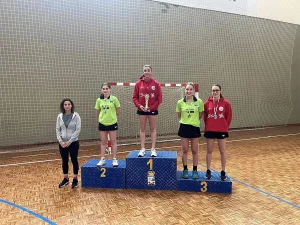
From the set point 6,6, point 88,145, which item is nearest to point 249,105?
point 88,145

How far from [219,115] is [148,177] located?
4.37 feet

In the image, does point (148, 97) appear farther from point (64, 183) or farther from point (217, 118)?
point (64, 183)

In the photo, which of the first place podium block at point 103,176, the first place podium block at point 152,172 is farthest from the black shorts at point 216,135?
the first place podium block at point 103,176

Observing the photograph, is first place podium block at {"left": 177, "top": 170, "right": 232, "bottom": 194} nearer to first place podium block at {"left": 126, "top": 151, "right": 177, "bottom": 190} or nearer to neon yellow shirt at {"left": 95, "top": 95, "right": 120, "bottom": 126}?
first place podium block at {"left": 126, "top": 151, "right": 177, "bottom": 190}

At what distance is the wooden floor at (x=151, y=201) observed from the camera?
2.71 metres

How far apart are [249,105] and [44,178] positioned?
7.53 m

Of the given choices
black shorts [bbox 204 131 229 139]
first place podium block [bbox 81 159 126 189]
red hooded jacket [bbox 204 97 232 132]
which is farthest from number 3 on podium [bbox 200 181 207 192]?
first place podium block [bbox 81 159 126 189]

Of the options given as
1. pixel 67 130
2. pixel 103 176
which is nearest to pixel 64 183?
pixel 103 176

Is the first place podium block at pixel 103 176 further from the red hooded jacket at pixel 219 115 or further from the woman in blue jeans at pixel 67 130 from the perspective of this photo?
the red hooded jacket at pixel 219 115

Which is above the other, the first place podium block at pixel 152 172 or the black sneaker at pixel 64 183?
the first place podium block at pixel 152 172

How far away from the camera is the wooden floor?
2.71 metres

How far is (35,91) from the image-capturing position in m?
6.31

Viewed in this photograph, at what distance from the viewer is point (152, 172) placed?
3.52 metres

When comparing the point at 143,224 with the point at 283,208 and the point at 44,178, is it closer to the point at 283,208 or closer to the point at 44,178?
the point at 283,208
